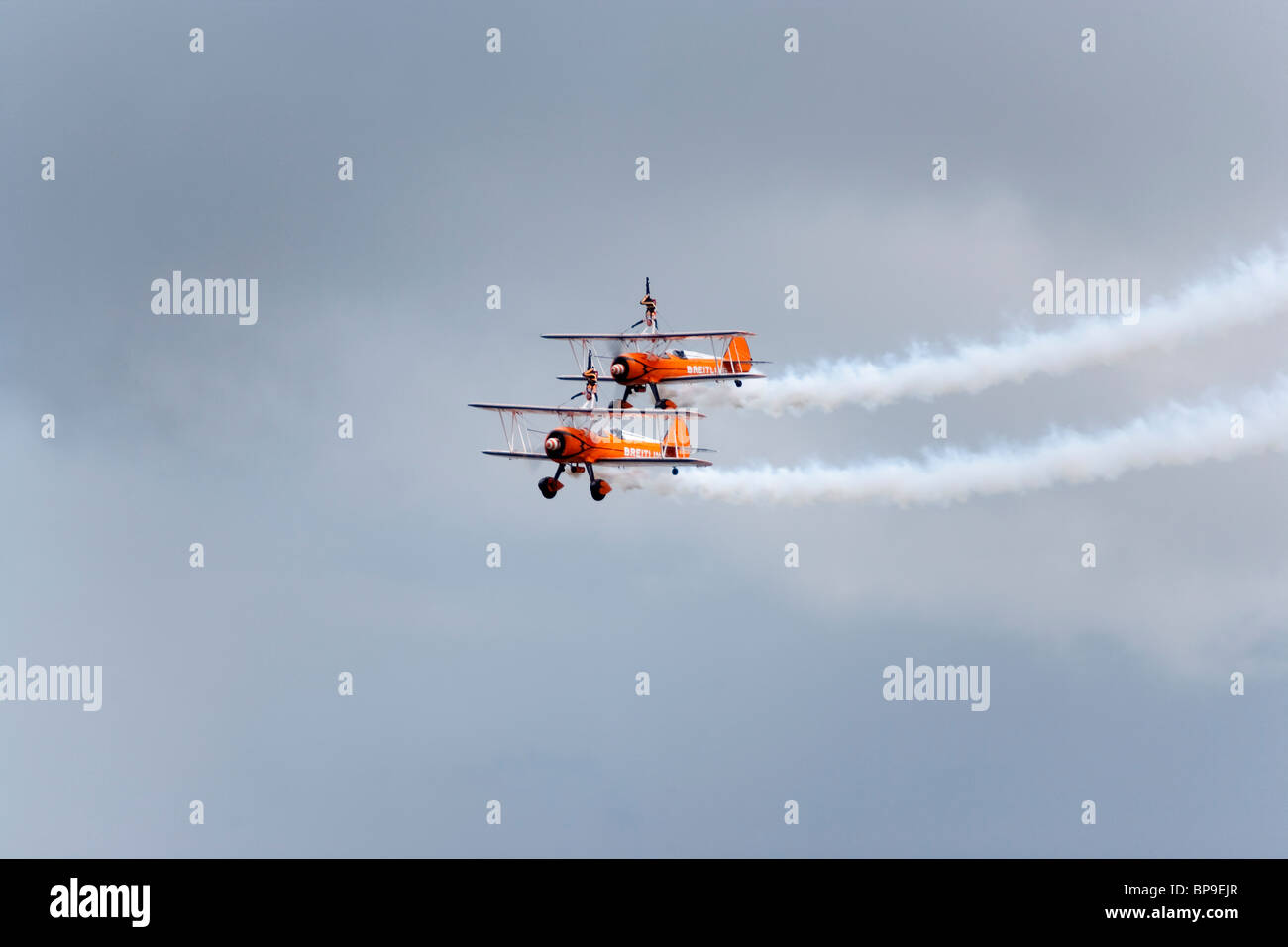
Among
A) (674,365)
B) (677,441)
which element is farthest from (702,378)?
(677,441)

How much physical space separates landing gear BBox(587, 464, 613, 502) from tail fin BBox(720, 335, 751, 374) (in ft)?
44.8

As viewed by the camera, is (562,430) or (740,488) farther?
(740,488)

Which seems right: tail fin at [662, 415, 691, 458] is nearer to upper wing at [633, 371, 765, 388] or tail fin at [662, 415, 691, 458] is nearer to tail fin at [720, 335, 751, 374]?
upper wing at [633, 371, 765, 388]

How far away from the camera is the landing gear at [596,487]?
91125 mm

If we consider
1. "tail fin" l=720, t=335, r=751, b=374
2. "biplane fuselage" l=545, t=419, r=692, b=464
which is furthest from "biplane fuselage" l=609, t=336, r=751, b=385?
"biplane fuselage" l=545, t=419, r=692, b=464

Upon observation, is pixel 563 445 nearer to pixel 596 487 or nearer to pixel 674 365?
pixel 596 487

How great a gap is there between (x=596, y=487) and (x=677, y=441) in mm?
4811

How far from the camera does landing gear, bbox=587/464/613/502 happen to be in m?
91.1
